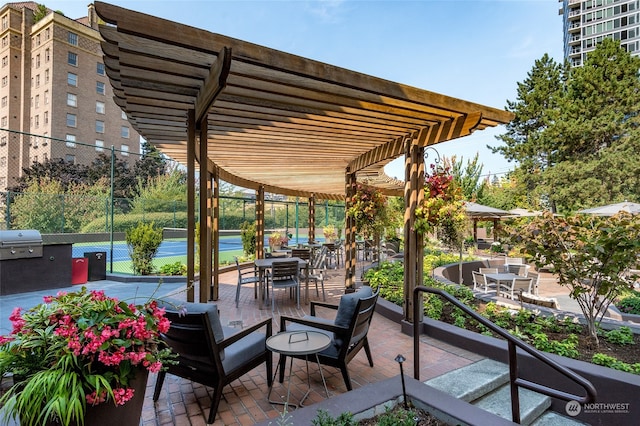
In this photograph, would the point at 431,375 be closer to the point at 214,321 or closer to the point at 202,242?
the point at 214,321

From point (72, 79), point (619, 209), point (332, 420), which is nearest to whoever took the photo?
point (332, 420)

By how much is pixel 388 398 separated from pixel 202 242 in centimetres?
228

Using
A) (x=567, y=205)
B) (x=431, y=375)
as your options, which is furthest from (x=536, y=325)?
(x=567, y=205)

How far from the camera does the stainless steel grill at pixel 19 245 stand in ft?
20.2

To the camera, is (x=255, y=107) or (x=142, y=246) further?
(x=142, y=246)

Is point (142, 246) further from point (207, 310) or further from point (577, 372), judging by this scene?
point (577, 372)

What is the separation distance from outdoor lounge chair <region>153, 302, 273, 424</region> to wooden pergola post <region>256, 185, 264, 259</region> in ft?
20.7

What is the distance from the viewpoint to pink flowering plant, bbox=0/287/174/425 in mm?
1481

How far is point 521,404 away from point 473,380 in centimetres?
38

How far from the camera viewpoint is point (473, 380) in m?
2.93

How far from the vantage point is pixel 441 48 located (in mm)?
8977

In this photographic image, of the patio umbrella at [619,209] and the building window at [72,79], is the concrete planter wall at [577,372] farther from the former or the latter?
the building window at [72,79]

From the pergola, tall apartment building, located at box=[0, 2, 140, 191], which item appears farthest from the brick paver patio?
tall apartment building, located at box=[0, 2, 140, 191]

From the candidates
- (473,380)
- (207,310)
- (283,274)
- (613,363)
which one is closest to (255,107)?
(207,310)
